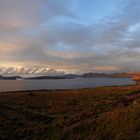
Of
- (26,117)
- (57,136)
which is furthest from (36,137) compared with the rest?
(26,117)

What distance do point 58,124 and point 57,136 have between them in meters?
3.64

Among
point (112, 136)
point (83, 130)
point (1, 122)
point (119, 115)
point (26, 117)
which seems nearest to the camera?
→ point (112, 136)

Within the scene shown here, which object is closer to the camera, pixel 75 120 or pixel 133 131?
pixel 133 131

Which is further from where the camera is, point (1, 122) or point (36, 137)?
point (1, 122)

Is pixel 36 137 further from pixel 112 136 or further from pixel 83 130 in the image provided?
pixel 112 136

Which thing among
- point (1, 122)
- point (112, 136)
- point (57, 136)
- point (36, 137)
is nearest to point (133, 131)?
point (112, 136)

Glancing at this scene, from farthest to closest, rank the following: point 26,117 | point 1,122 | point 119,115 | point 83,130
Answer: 1. point 26,117
2. point 1,122
3. point 119,115
4. point 83,130

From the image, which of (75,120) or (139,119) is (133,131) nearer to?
(139,119)

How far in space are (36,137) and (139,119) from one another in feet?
21.4

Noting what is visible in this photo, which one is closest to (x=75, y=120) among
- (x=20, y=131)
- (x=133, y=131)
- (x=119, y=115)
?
(x=119, y=115)

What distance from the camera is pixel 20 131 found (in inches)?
632

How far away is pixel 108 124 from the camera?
52.1 ft

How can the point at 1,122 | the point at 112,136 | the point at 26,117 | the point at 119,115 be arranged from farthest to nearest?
the point at 26,117 < the point at 1,122 < the point at 119,115 < the point at 112,136

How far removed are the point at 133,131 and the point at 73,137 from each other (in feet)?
11.0
